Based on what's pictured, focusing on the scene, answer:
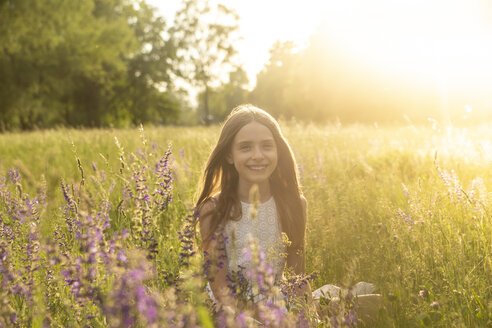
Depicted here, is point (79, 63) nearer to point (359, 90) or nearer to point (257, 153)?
point (359, 90)

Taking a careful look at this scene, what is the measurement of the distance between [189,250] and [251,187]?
122 centimetres

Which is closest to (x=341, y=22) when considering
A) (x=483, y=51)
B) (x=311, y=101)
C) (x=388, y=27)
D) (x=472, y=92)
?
(x=311, y=101)

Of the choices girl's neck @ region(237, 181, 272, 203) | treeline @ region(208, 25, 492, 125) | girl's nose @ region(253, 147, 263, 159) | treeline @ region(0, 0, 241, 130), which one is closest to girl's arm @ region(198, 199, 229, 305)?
girl's neck @ region(237, 181, 272, 203)

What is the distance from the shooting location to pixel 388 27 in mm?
27641

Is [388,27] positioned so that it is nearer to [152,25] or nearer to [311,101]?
[311,101]

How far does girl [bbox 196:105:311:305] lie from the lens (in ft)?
9.47

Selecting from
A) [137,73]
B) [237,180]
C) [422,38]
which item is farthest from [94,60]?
[237,180]

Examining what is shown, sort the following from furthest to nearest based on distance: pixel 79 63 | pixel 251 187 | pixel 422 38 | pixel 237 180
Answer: pixel 79 63 < pixel 422 38 < pixel 237 180 < pixel 251 187

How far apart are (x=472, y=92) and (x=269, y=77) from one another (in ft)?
98.5

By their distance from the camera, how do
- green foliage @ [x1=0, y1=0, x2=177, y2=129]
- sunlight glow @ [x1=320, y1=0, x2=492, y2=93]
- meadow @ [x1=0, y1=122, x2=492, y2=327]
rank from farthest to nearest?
green foliage @ [x1=0, y1=0, x2=177, y2=129], sunlight glow @ [x1=320, y1=0, x2=492, y2=93], meadow @ [x1=0, y1=122, x2=492, y2=327]

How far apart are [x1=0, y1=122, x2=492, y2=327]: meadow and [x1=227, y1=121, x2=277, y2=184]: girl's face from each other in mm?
430

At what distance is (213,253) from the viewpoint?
1.61 m

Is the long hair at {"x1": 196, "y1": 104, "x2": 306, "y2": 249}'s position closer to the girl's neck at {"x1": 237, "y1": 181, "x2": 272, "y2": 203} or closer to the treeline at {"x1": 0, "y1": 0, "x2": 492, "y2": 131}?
the girl's neck at {"x1": 237, "y1": 181, "x2": 272, "y2": 203}

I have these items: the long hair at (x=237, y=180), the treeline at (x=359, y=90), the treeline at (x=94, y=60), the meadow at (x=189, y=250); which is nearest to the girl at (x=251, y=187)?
the long hair at (x=237, y=180)
